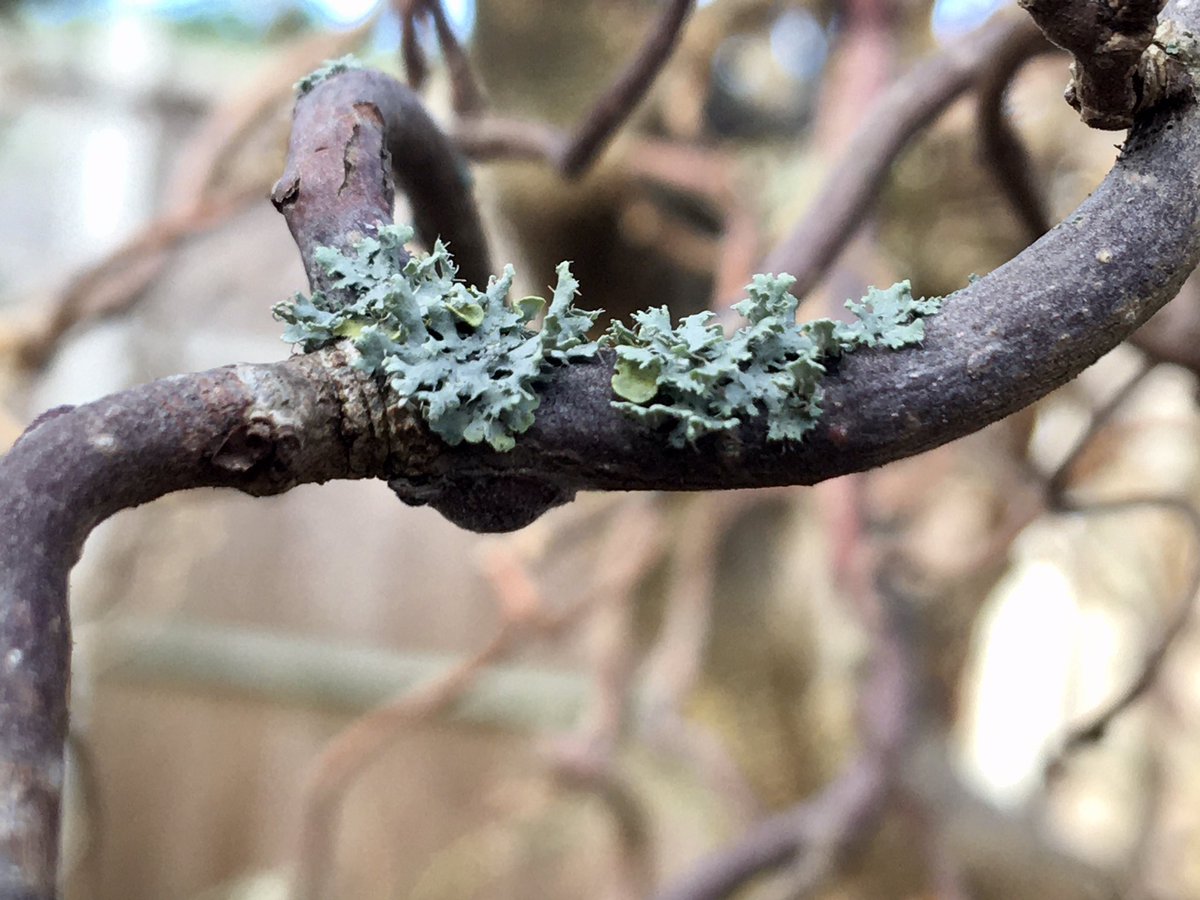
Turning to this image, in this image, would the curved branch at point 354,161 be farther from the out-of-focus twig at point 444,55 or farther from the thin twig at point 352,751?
the thin twig at point 352,751

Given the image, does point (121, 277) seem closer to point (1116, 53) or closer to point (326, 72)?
point (326, 72)

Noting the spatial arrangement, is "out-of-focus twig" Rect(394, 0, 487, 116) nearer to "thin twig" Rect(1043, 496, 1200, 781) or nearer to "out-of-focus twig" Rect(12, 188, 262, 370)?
"out-of-focus twig" Rect(12, 188, 262, 370)

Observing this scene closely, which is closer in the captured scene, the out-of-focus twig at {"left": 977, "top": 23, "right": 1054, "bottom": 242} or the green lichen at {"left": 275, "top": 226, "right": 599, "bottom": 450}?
the green lichen at {"left": 275, "top": 226, "right": 599, "bottom": 450}

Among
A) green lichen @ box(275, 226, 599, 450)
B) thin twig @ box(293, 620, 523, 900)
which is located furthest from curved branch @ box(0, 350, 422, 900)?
thin twig @ box(293, 620, 523, 900)

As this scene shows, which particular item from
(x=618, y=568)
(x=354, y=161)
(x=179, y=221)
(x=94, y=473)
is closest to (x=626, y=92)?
(x=354, y=161)

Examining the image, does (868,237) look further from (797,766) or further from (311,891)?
(311,891)

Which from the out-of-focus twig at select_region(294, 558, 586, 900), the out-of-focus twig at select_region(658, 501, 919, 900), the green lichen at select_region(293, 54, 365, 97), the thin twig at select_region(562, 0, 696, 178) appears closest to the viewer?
the green lichen at select_region(293, 54, 365, 97)

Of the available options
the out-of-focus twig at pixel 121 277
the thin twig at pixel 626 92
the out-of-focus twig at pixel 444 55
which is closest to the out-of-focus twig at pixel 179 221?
the out-of-focus twig at pixel 121 277
